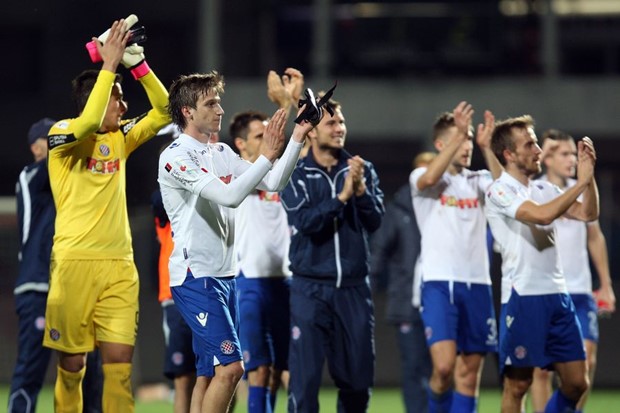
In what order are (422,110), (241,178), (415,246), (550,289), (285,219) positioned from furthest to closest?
(422,110)
(415,246)
(285,219)
(550,289)
(241,178)

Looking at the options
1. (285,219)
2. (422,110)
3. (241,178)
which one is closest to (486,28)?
(422,110)

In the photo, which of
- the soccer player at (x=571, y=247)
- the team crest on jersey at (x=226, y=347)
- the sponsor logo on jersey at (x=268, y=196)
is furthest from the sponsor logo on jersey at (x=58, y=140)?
the soccer player at (x=571, y=247)

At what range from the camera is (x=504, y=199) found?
7.92 metres

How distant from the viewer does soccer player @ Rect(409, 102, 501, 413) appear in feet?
28.1

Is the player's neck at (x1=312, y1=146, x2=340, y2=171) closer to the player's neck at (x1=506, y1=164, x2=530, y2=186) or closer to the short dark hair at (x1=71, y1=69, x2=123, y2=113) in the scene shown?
the player's neck at (x1=506, y1=164, x2=530, y2=186)

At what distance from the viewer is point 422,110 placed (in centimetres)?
1764

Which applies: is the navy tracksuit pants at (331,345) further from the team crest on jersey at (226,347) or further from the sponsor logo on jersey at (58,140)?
the sponsor logo on jersey at (58,140)

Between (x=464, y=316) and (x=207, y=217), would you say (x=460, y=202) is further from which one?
(x=207, y=217)

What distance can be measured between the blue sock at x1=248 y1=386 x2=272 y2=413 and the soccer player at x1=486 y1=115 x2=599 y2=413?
61.7 inches

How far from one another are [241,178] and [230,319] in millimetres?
790

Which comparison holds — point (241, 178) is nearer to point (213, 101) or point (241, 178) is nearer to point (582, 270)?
point (213, 101)

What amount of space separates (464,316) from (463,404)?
23.1 inches

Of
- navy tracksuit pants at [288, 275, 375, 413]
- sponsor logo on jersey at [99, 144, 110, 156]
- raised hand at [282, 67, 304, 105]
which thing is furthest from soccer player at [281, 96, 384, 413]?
sponsor logo on jersey at [99, 144, 110, 156]

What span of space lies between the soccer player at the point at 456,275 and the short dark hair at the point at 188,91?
2.05 metres
